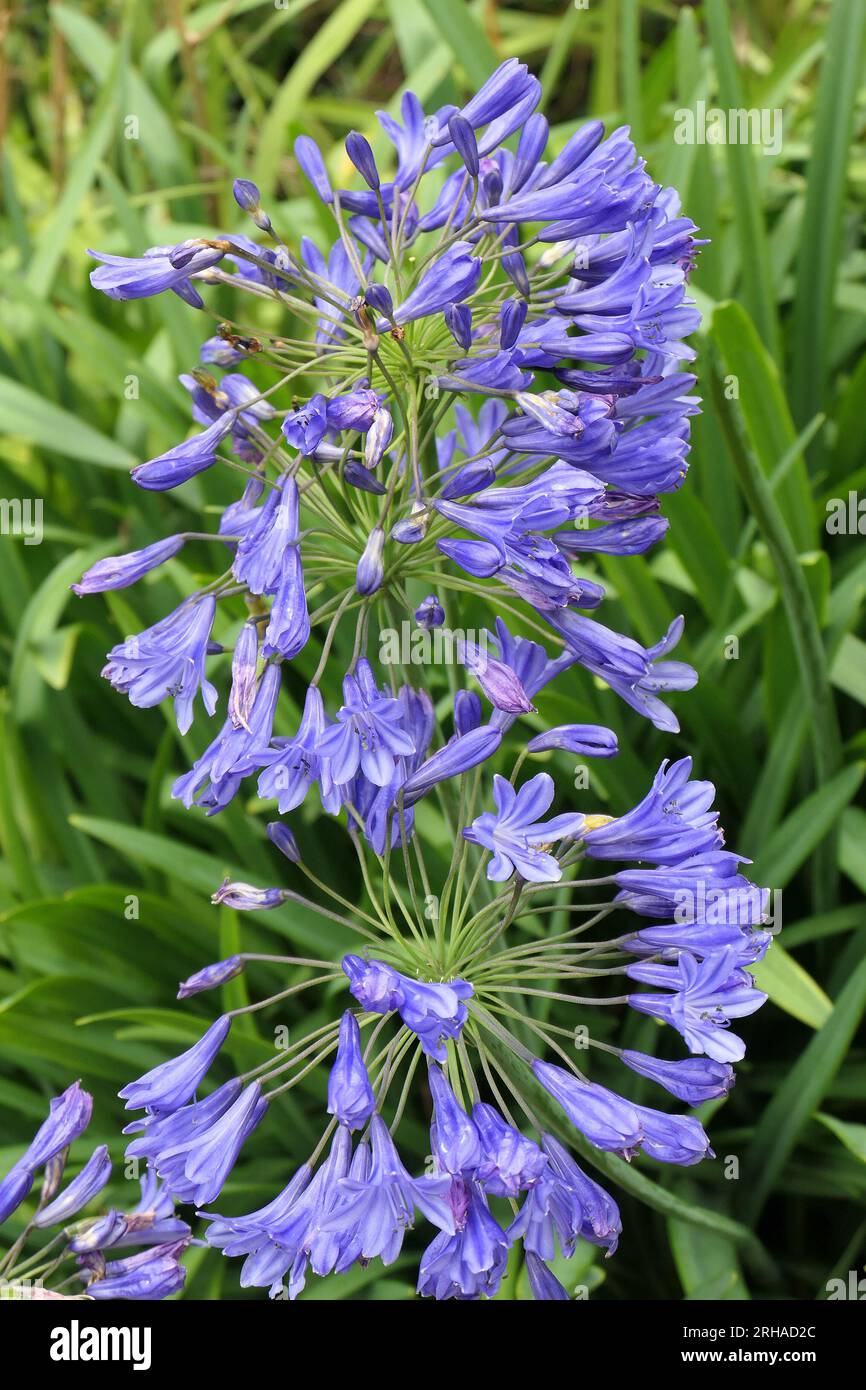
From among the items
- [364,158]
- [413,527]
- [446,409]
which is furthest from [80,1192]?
[364,158]

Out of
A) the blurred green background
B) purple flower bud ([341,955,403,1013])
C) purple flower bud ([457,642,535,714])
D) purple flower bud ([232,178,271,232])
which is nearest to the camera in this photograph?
purple flower bud ([341,955,403,1013])

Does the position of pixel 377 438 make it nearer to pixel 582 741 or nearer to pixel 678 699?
pixel 582 741

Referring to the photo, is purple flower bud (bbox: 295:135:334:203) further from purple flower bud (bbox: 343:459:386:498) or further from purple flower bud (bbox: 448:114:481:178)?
purple flower bud (bbox: 343:459:386:498)

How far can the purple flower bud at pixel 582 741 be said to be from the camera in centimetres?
145

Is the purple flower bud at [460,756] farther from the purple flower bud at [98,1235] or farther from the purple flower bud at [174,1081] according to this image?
the purple flower bud at [98,1235]

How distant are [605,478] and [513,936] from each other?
1.31 metres

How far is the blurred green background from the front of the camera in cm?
230

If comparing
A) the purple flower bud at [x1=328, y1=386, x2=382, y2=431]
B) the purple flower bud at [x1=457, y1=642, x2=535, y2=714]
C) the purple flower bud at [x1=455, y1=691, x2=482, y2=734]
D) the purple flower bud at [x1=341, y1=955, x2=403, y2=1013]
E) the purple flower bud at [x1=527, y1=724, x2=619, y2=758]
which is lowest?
the purple flower bud at [x1=341, y1=955, x2=403, y2=1013]

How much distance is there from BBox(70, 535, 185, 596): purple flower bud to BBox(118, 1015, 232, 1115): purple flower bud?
52 centimetres

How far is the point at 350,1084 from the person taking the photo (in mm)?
1271

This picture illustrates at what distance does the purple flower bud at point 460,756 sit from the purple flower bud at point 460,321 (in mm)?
414

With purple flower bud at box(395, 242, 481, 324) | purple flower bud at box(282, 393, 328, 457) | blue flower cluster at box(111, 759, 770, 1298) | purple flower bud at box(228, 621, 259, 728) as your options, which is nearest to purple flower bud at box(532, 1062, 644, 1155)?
blue flower cluster at box(111, 759, 770, 1298)

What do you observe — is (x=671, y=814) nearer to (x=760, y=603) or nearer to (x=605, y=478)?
(x=605, y=478)

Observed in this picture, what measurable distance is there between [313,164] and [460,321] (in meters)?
0.48
